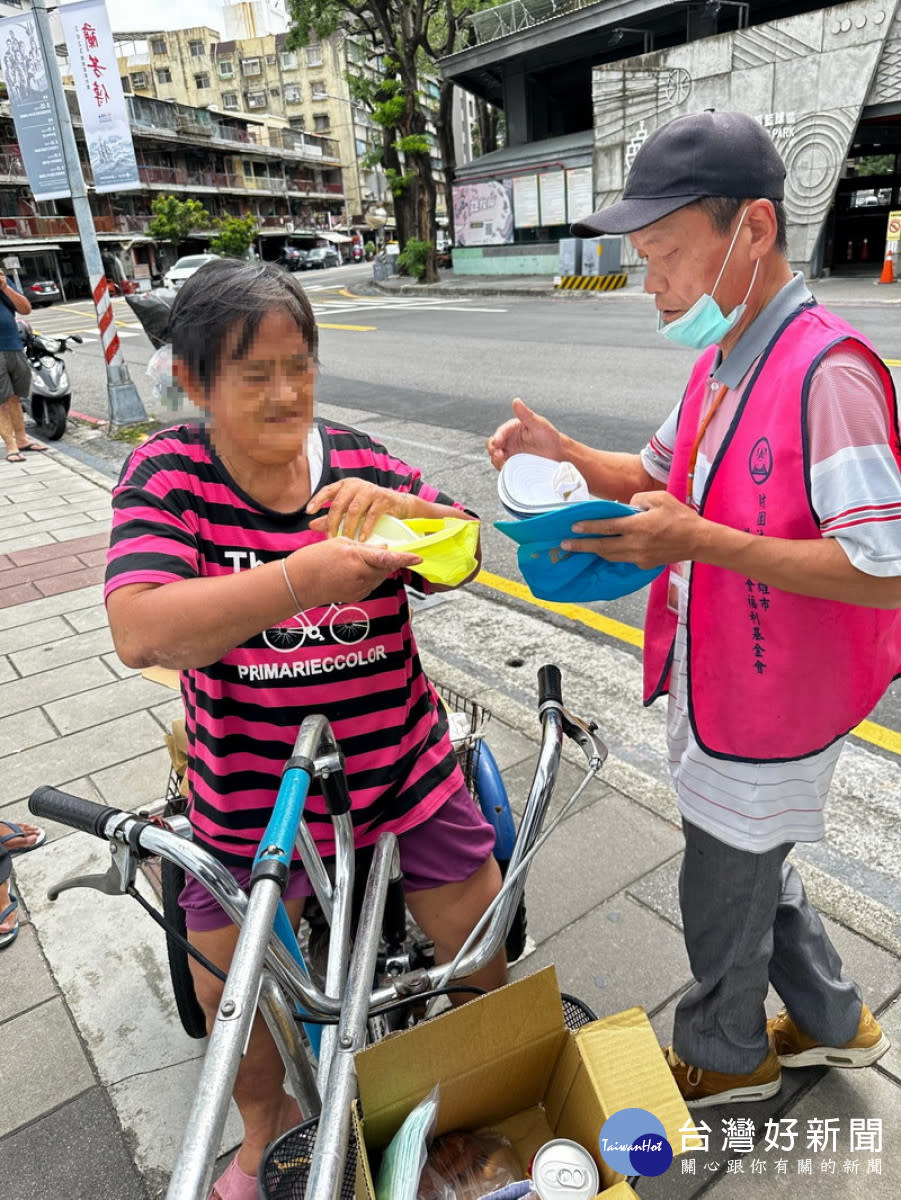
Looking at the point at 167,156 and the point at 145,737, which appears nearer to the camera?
the point at 145,737

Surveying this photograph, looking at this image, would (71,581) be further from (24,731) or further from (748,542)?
(748,542)

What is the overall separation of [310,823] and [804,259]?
63.3 ft

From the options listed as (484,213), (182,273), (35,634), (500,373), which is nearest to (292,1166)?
(35,634)

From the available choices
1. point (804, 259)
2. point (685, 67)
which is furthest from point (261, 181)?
point (804, 259)

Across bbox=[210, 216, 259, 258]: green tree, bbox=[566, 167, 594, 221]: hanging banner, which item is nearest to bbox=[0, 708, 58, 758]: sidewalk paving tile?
bbox=[566, 167, 594, 221]: hanging banner

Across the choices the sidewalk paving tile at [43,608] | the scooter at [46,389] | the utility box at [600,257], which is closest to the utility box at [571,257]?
the utility box at [600,257]

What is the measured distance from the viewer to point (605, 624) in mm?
3926

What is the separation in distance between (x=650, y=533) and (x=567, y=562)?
0.51 ft

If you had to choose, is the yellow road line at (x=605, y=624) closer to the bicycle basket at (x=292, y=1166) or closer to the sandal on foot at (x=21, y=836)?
the sandal on foot at (x=21, y=836)

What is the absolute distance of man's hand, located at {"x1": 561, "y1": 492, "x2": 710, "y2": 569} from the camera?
4.11 ft

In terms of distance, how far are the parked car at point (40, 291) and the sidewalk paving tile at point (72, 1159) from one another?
38619 mm

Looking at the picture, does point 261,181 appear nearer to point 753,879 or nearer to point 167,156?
point 167,156

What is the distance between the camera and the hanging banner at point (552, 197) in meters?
22.6

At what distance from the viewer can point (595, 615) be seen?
13.2ft
